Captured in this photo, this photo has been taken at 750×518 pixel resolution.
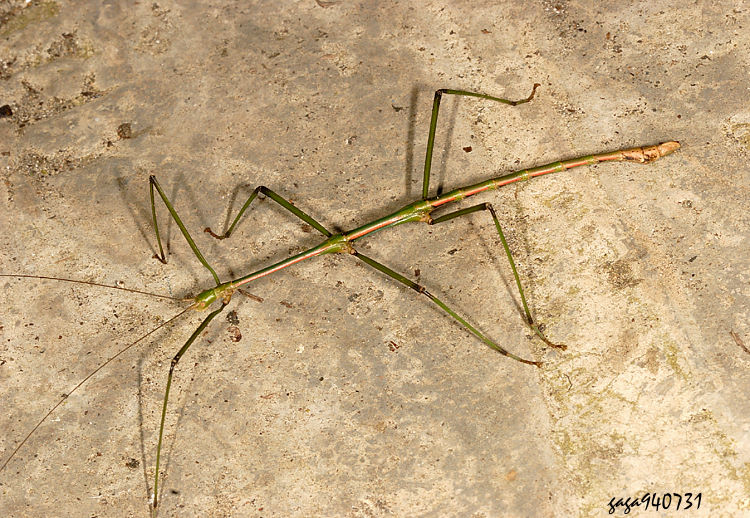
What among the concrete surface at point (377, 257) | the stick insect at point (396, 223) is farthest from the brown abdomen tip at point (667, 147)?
the concrete surface at point (377, 257)

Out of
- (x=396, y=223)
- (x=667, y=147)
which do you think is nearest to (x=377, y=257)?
(x=396, y=223)

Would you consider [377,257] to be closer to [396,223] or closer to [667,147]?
[396,223]

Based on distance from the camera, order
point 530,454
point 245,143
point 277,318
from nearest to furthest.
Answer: point 530,454
point 277,318
point 245,143

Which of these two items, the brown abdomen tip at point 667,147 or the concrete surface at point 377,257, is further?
the brown abdomen tip at point 667,147

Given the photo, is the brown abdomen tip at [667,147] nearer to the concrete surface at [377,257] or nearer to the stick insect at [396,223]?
the stick insect at [396,223]

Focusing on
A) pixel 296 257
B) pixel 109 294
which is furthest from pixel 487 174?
pixel 109 294

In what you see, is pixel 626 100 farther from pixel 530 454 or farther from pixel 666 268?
pixel 530 454

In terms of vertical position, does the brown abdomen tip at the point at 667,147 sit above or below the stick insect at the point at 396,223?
above

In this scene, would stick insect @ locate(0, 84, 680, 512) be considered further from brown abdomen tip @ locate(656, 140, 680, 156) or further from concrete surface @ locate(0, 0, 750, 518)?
concrete surface @ locate(0, 0, 750, 518)
